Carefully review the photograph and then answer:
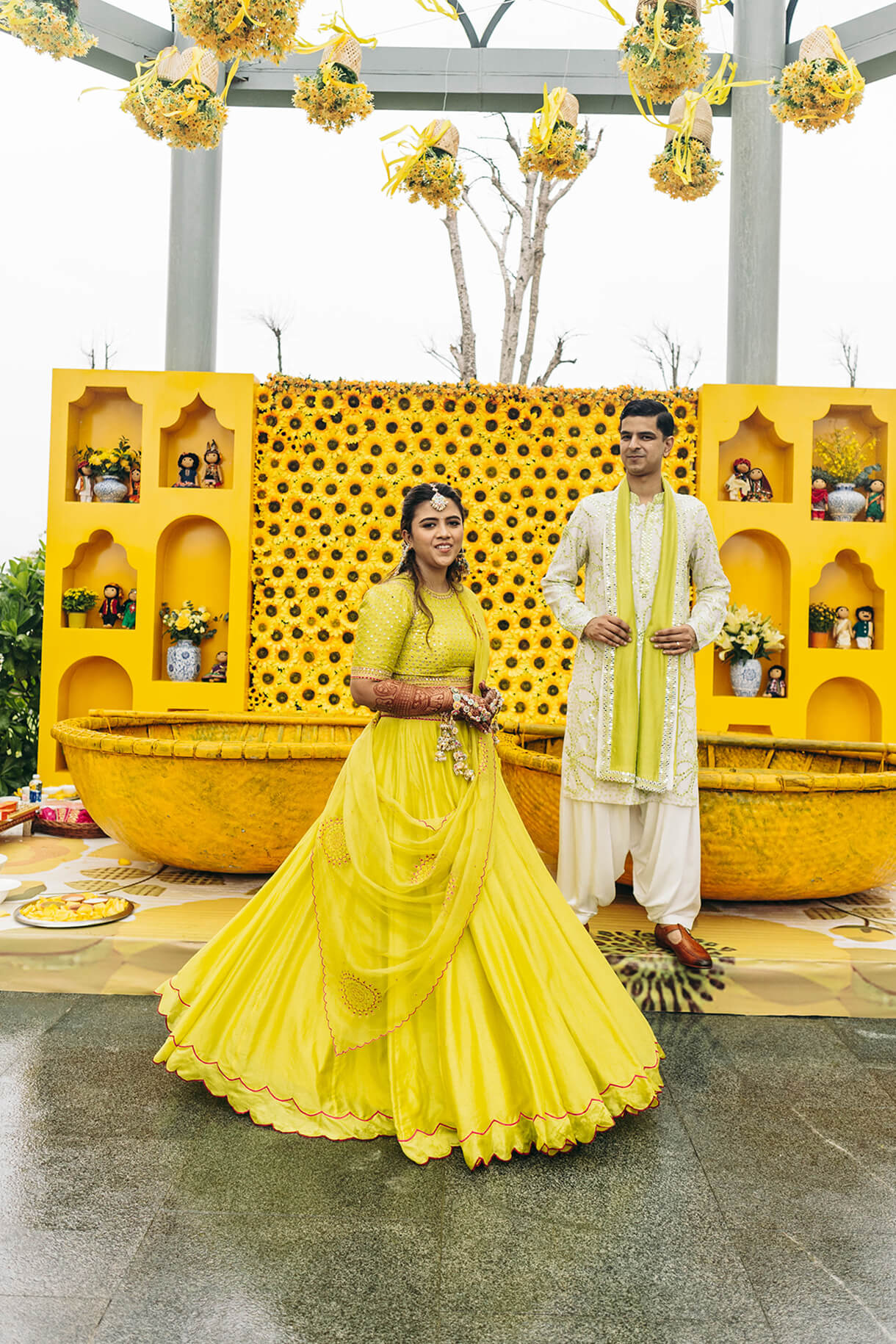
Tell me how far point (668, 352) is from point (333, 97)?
19.1 feet

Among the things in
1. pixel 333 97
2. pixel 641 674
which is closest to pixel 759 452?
pixel 333 97

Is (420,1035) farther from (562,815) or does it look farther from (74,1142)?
(562,815)

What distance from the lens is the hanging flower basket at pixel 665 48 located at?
13.4ft

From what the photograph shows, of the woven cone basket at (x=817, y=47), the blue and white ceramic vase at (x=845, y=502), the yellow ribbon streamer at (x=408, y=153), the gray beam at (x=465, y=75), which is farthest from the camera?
the gray beam at (x=465, y=75)

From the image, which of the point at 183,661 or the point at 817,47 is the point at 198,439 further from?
the point at 817,47

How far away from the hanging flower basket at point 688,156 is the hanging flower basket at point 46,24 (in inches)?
123

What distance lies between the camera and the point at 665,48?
4105 millimetres

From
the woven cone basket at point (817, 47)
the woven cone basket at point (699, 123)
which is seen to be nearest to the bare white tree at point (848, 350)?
the woven cone basket at point (699, 123)

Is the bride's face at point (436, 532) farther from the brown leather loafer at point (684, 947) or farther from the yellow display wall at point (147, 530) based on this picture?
the yellow display wall at point (147, 530)

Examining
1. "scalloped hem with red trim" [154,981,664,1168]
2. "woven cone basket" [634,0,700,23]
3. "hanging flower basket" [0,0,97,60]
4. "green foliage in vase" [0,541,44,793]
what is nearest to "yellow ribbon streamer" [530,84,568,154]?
"woven cone basket" [634,0,700,23]

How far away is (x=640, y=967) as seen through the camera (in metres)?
2.71

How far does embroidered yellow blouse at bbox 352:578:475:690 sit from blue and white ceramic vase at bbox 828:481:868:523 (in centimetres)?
419

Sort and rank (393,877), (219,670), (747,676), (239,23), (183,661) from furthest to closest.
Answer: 1. (219,670)
2. (183,661)
3. (747,676)
4. (239,23)
5. (393,877)

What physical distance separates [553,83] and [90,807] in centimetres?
667
